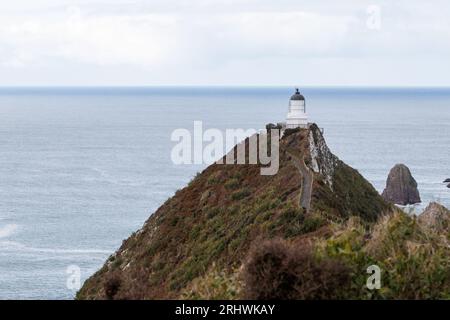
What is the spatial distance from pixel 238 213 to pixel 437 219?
21.1m

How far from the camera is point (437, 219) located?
21.6 m

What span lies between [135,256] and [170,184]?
→ 75.5 metres

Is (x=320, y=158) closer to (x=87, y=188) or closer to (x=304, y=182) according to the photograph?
(x=304, y=182)

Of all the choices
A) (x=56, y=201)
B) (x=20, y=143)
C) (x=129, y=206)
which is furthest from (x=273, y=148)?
(x=20, y=143)

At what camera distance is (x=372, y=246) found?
18797 millimetres

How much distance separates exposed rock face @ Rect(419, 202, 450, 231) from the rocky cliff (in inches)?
330

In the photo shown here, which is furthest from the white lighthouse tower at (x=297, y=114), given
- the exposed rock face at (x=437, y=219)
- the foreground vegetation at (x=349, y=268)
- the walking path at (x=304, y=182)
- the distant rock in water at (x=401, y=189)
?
the distant rock in water at (x=401, y=189)

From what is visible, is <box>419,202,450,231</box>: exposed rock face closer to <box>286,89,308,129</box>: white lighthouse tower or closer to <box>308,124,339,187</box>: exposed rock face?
<box>308,124,339,187</box>: exposed rock face

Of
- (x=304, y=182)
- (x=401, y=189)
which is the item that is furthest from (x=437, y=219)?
(x=401, y=189)

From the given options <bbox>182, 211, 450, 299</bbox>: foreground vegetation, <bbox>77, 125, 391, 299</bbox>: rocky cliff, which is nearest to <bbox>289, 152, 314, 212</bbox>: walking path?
<bbox>77, 125, 391, 299</bbox>: rocky cliff

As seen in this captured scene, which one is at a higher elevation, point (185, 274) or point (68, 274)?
point (185, 274)

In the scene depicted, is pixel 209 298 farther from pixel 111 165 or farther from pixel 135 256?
pixel 111 165

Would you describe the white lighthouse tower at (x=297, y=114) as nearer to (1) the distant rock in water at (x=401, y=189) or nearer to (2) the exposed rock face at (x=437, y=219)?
(2) the exposed rock face at (x=437, y=219)

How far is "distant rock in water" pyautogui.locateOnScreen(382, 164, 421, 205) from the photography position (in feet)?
342
